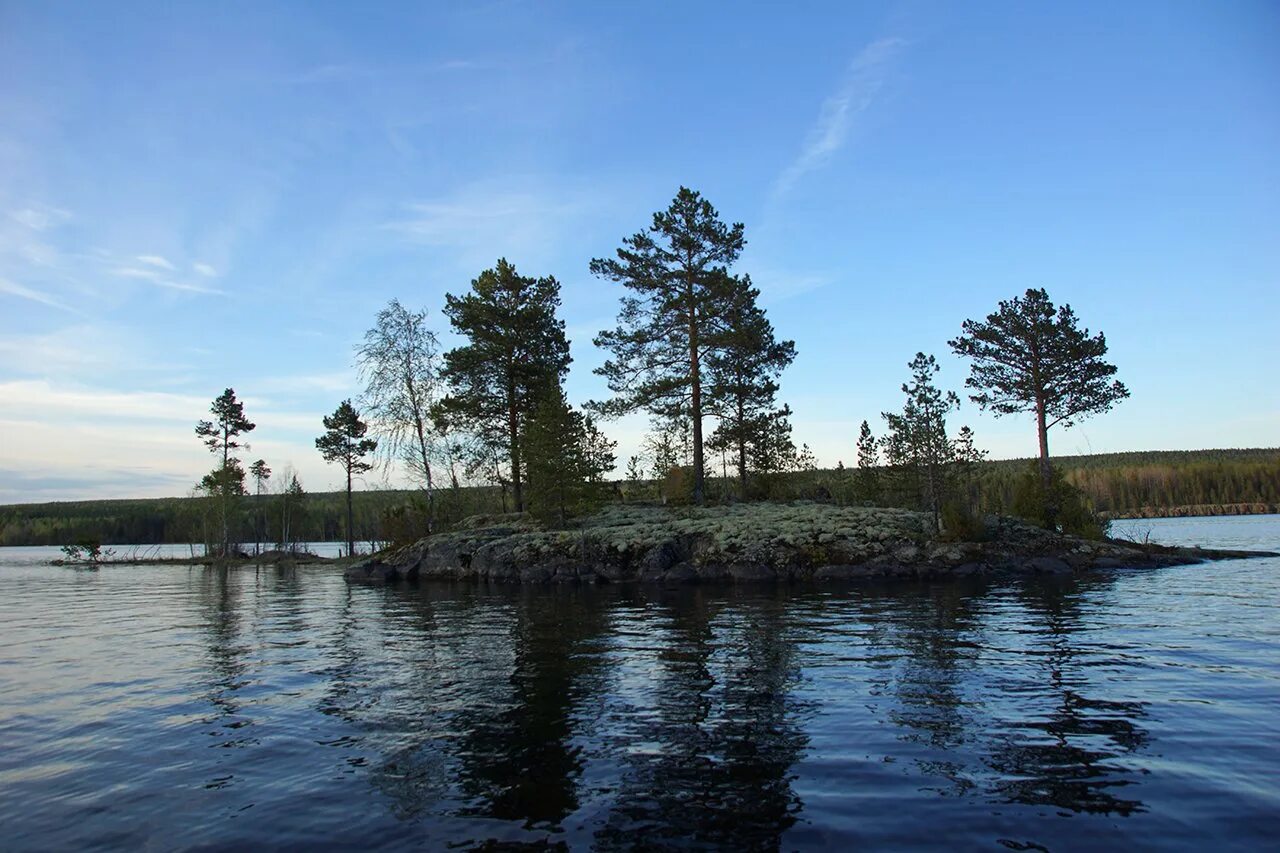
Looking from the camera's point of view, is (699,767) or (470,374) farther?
(470,374)

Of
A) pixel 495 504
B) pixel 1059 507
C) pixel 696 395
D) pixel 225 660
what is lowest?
pixel 225 660

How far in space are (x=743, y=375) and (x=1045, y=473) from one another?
1596 centimetres

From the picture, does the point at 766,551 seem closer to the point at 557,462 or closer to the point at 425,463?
the point at 557,462

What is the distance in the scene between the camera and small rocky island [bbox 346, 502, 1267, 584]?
2825cm

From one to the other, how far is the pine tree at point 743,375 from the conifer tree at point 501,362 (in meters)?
9.39

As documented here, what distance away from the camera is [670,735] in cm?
818

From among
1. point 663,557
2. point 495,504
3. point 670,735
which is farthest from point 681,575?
point 495,504

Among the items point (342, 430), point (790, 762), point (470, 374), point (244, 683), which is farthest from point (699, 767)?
point (342, 430)

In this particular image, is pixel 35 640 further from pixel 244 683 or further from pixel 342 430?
pixel 342 430

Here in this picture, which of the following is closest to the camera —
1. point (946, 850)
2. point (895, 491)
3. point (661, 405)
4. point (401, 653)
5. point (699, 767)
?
point (946, 850)

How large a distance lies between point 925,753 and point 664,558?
75.4 feet

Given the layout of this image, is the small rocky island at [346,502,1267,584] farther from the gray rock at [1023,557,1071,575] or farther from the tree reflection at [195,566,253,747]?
the tree reflection at [195,566,253,747]

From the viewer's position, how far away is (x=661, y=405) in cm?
3928

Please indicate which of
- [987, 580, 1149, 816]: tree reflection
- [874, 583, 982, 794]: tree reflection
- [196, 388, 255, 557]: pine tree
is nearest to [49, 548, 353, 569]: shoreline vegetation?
[196, 388, 255, 557]: pine tree
